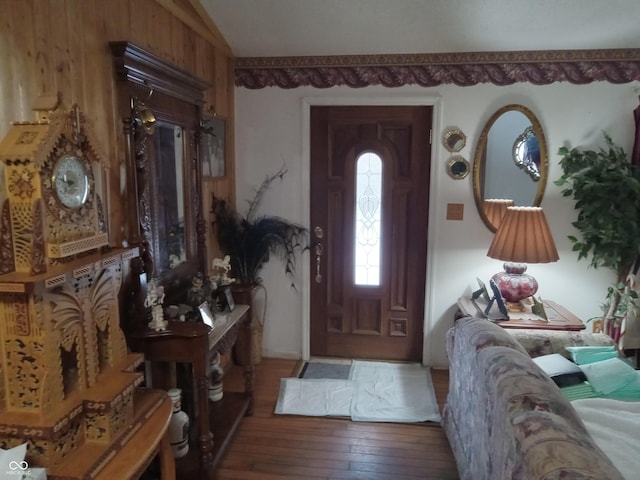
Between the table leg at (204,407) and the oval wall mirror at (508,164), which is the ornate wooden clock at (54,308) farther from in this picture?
the oval wall mirror at (508,164)

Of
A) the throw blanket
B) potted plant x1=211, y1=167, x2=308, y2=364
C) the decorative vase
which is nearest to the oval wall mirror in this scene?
potted plant x1=211, y1=167, x2=308, y2=364

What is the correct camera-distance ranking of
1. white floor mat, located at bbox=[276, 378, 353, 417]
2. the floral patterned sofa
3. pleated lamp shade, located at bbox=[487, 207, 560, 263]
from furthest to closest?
1. white floor mat, located at bbox=[276, 378, 353, 417]
2. pleated lamp shade, located at bbox=[487, 207, 560, 263]
3. the floral patterned sofa

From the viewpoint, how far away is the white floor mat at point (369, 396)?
2.89 meters

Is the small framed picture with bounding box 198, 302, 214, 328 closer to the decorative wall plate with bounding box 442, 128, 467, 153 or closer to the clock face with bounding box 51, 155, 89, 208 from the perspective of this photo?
the clock face with bounding box 51, 155, 89, 208

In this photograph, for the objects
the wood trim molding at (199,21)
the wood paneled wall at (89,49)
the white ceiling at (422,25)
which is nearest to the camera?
the wood paneled wall at (89,49)

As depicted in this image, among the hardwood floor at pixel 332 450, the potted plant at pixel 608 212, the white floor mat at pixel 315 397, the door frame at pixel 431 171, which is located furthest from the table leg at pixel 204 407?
the potted plant at pixel 608 212

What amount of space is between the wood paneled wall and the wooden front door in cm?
117

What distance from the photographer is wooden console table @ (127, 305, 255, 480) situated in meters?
2.03

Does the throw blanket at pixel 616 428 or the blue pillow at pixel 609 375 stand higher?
the blue pillow at pixel 609 375

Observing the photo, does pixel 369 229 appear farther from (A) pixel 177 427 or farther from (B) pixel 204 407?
(A) pixel 177 427

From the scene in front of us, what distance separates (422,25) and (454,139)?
2.62 ft

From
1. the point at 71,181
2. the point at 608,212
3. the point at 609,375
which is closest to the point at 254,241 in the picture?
the point at 71,181

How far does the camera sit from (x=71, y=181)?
140 centimetres

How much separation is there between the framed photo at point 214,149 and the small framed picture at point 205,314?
96 cm
